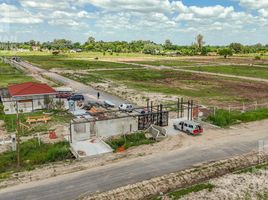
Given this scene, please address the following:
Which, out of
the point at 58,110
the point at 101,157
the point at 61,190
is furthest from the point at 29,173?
the point at 58,110

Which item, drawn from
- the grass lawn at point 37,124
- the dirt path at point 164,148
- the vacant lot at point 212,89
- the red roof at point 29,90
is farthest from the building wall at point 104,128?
the vacant lot at point 212,89

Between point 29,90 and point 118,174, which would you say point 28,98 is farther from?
point 118,174

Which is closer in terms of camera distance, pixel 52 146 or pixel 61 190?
pixel 61 190

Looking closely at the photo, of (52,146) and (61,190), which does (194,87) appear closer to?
(52,146)

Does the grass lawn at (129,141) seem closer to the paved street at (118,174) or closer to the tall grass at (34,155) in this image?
the paved street at (118,174)

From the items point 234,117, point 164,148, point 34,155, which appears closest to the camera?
point 34,155

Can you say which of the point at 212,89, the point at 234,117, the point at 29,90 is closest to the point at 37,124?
the point at 29,90
